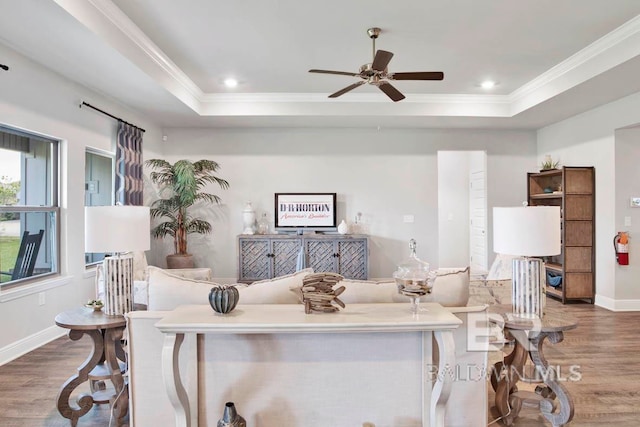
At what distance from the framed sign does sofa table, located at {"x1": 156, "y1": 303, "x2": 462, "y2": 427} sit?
13.7 ft

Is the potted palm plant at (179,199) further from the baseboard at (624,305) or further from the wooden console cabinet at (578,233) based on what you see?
Result: the baseboard at (624,305)

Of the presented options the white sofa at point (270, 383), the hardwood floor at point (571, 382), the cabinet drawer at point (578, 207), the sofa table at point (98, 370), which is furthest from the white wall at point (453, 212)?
the sofa table at point (98, 370)

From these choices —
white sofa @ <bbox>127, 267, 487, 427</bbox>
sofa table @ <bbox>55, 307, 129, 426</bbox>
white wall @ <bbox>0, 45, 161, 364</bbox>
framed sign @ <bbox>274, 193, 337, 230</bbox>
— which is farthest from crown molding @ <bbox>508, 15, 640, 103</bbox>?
white wall @ <bbox>0, 45, 161, 364</bbox>

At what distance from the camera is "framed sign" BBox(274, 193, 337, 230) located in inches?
239

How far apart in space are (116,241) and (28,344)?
2.15m

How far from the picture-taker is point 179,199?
17.9 feet

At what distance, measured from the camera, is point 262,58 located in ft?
13.2

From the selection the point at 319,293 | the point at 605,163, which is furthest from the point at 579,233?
the point at 319,293

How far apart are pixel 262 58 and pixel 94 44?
1588mm

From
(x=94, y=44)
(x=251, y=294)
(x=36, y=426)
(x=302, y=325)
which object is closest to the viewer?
(x=302, y=325)

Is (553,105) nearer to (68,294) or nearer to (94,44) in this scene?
(94,44)

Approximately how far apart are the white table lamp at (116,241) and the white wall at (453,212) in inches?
256

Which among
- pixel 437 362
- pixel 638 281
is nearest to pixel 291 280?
pixel 437 362

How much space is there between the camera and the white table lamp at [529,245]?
6.79ft
